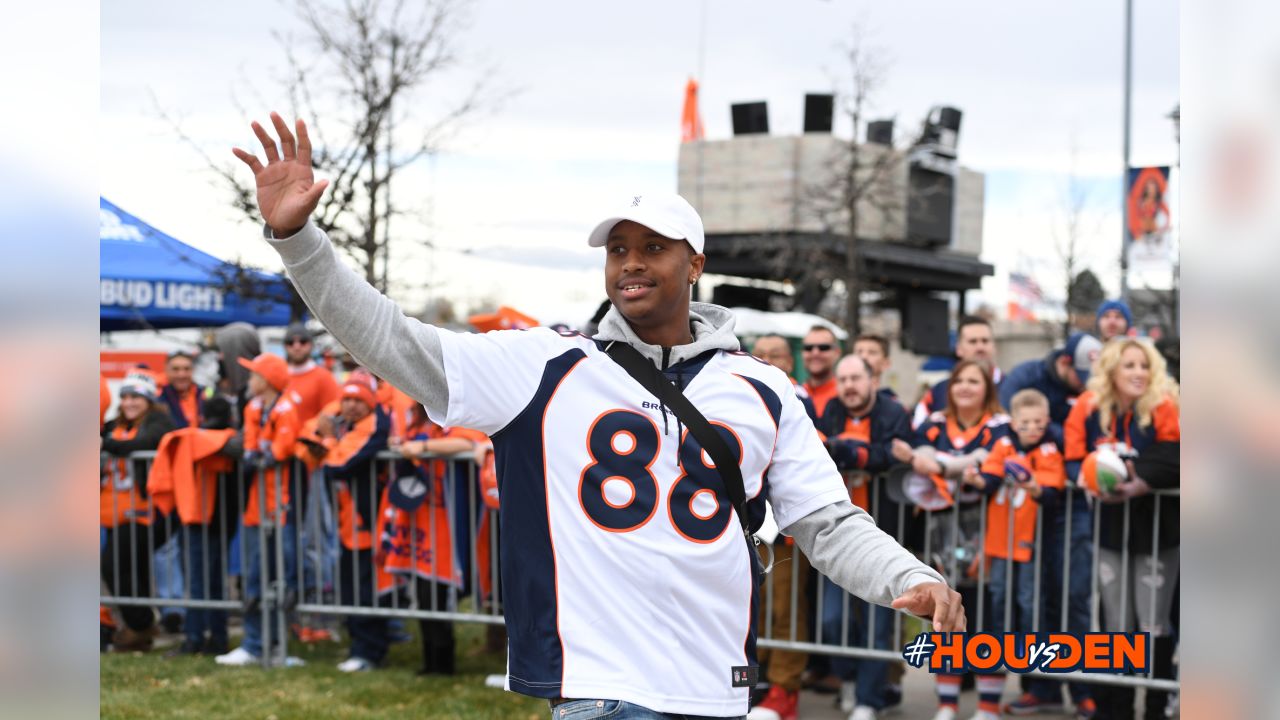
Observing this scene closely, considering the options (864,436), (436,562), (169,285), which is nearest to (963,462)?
(864,436)

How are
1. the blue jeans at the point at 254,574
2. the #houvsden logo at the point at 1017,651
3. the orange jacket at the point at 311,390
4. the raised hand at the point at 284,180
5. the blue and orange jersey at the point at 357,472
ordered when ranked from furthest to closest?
the orange jacket at the point at 311,390 → the blue jeans at the point at 254,574 → the blue and orange jersey at the point at 357,472 → the #houvsden logo at the point at 1017,651 → the raised hand at the point at 284,180

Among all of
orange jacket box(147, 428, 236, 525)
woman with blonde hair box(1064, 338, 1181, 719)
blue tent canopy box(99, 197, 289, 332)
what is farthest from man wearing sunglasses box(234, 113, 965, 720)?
blue tent canopy box(99, 197, 289, 332)

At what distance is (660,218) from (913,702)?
5.46 metres

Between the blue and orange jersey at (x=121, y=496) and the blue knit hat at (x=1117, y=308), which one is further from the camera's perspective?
the blue and orange jersey at (x=121, y=496)

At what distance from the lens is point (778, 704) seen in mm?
7457

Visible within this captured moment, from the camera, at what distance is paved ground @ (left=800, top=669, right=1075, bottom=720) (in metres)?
7.64

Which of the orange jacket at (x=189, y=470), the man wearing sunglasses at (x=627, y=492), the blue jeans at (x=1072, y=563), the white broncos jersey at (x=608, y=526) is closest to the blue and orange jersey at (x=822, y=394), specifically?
the blue jeans at (x=1072, y=563)

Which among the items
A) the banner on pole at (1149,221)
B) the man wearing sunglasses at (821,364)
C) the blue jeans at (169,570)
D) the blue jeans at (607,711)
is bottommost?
the blue jeans at (169,570)

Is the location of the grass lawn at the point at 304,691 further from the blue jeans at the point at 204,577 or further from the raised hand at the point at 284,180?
the raised hand at the point at 284,180

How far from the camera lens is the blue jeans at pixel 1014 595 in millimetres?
7113

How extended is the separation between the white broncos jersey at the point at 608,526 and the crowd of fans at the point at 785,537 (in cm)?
286

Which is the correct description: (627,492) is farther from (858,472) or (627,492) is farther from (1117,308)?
(1117,308)

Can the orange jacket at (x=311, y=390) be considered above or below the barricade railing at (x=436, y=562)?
above
